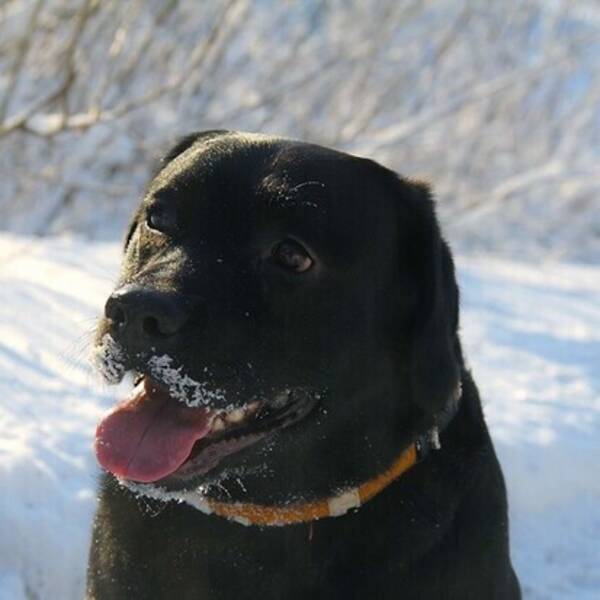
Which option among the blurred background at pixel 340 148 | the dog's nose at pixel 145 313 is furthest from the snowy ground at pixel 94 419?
the dog's nose at pixel 145 313

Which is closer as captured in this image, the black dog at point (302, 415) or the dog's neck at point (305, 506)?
the black dog at point (302, 415)

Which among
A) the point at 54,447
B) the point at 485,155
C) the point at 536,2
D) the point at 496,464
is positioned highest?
the point at 496,464

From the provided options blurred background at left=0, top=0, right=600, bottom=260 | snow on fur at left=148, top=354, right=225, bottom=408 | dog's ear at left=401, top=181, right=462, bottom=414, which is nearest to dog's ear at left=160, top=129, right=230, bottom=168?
dog's ear at left=401, top=181, right=462, bottom=414

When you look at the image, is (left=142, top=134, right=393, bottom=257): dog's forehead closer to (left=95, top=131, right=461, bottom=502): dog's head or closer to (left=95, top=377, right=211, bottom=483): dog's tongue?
(left=95, top=131, right=461, bottom=502): dog's head

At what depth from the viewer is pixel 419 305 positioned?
2.54 meters

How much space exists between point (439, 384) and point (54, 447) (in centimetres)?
182

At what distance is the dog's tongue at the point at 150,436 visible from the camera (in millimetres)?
2271

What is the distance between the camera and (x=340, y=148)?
926 centimetres

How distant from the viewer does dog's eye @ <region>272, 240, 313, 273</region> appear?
93.6 inches

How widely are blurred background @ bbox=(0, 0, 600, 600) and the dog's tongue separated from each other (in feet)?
0.51

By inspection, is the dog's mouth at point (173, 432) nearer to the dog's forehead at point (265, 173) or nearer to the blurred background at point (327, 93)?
the dog's forehead at point (265, 173)

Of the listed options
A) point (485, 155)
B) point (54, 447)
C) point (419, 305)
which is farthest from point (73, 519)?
point (485, 155)

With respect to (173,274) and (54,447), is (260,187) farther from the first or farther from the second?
(54,447)

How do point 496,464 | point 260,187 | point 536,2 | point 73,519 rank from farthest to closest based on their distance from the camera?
point 536,2 → point 73,519 → point 496,464 → point 260,187
